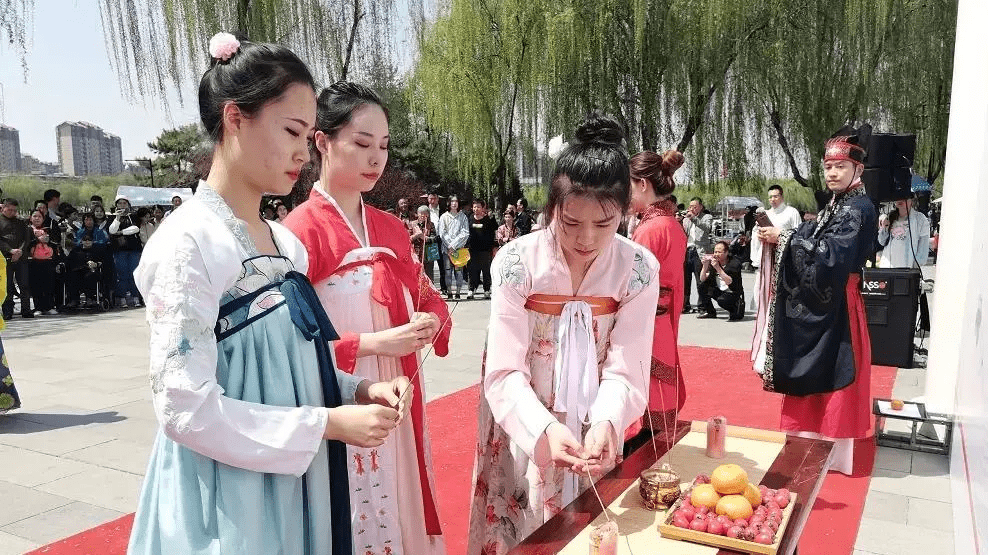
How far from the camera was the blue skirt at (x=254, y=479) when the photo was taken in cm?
108

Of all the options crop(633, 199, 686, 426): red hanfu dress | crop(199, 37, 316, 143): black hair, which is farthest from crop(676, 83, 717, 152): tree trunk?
crop(199, 37, 316, 143): black hair

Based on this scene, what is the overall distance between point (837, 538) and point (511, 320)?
184 cm

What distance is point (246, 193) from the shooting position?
47.8 inches

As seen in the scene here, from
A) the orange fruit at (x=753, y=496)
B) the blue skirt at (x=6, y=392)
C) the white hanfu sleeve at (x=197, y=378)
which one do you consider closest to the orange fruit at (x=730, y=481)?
the orange fruit at (x=753, y=496)

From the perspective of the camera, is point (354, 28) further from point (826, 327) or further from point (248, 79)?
point (248, 79)

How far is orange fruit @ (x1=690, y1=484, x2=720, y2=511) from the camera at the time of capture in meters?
1.47

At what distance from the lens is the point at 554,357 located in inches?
69.5

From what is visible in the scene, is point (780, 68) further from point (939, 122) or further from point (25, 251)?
point (25, 251)

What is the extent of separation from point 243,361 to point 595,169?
0.87 meters

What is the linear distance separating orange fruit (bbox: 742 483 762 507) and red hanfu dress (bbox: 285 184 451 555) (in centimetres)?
85

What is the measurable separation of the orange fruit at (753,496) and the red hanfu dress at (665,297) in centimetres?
143

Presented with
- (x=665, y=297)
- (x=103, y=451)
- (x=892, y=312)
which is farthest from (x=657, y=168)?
(x=892, y=312)

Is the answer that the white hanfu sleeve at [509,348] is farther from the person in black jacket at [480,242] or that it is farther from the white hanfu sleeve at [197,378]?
the person in black jacket at [480,242]

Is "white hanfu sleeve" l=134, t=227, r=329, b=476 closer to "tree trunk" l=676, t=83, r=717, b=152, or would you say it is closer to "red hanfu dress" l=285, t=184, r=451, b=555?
"red hanfu dress" l=285, t=184, r=451, b=555
